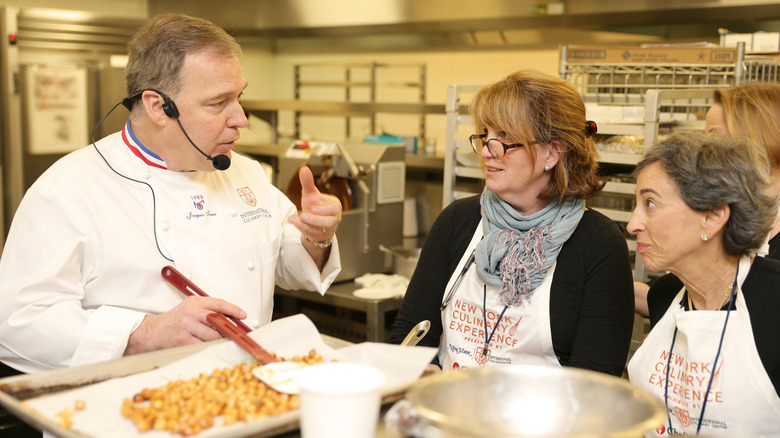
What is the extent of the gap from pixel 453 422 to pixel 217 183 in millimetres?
1275

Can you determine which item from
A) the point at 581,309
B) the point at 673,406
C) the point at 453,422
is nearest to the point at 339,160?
the point at 581,309

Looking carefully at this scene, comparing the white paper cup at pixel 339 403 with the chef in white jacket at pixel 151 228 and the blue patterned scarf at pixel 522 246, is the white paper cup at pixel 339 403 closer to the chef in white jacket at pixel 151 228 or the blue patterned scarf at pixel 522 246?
the chef in white jacket at pixel 151 228

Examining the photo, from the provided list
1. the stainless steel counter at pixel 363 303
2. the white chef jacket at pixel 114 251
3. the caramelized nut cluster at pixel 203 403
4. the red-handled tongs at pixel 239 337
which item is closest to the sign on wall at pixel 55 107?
the stainless steel counter at pixel 363 303

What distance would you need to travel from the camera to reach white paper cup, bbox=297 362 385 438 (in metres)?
1.02

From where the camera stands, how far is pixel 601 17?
13.2ft

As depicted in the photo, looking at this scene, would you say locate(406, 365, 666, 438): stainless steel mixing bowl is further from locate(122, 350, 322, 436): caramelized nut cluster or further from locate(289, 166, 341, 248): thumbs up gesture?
locate(289, 166, 341, 248): thumbs up gesture

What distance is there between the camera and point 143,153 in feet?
6.32

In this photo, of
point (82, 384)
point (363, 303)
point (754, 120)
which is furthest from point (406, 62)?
point (82, 384)

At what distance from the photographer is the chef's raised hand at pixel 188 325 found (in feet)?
5.28

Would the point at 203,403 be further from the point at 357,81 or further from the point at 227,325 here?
the point at 357,81

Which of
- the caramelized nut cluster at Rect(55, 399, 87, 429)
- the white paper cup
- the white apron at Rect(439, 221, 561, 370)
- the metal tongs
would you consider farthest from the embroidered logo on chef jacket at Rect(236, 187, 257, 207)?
the white paper cup

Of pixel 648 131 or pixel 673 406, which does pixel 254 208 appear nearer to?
pixel 673 406

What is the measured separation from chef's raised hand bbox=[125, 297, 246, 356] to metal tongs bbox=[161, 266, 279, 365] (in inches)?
0.8

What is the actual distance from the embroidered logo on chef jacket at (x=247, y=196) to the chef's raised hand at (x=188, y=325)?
49 centimetres
